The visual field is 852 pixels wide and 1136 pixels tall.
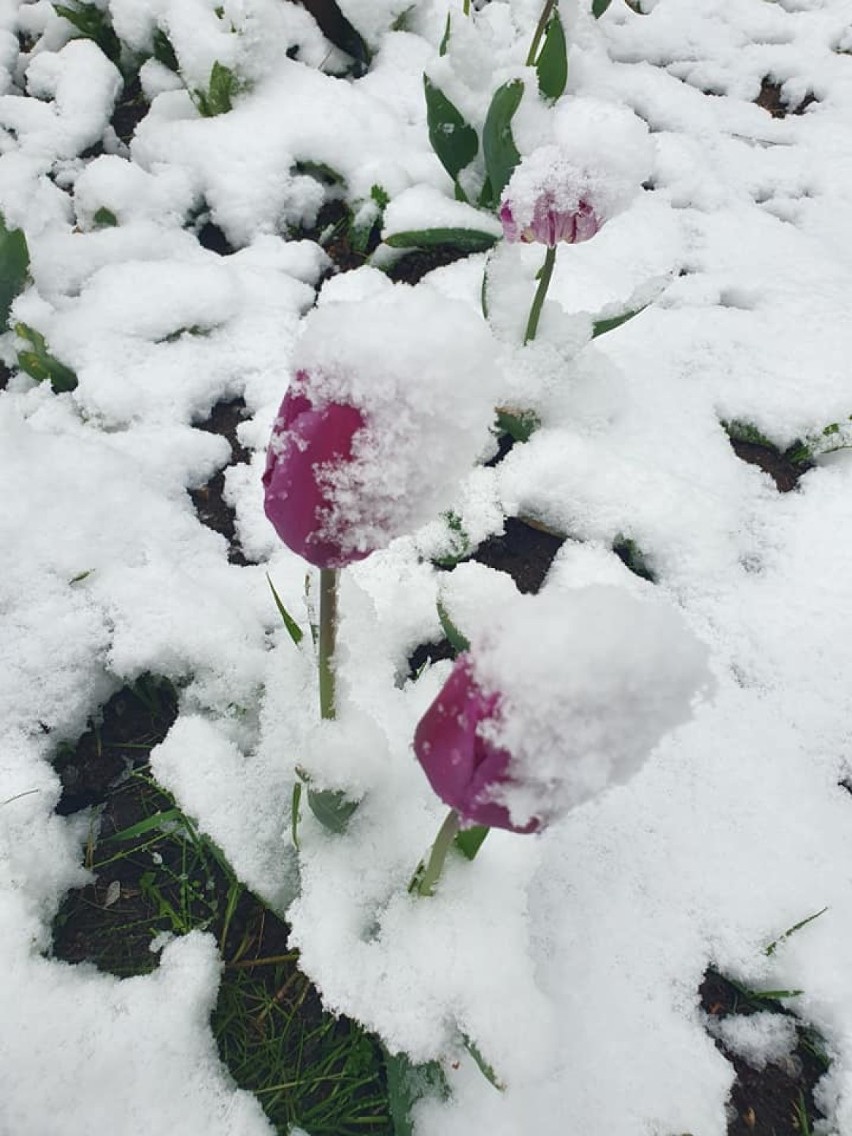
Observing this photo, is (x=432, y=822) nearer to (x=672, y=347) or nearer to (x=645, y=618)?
(x=645, y=618)

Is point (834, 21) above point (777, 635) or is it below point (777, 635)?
above

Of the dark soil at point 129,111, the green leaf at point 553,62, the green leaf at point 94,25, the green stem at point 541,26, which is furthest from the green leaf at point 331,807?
the green leaf at point 94,25

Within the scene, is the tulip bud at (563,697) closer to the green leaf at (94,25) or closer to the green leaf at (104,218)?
the green leaf at (104,218)

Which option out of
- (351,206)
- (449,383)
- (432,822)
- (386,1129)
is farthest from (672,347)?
(386,1129)

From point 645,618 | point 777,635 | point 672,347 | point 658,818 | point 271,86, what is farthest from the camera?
point 271,86

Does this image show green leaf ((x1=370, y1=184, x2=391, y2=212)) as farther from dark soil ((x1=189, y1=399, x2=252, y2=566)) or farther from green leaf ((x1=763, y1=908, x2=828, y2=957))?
A: green leaf ((x1=763, y1=908, x2=828, y2=957))
